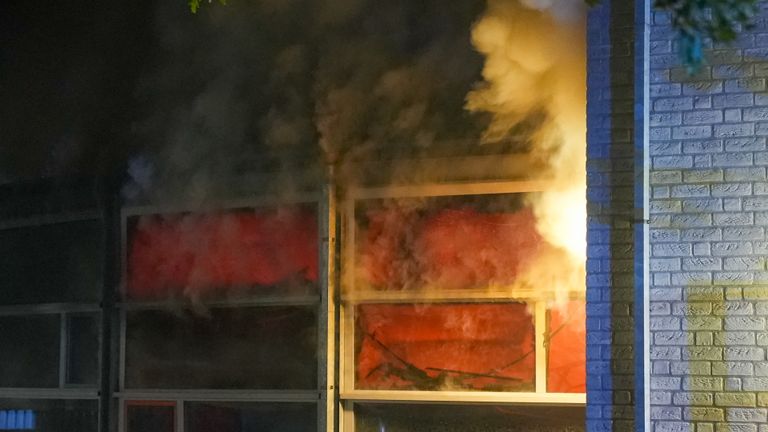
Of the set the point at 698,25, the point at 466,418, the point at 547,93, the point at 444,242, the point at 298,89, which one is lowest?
the point at 466,418

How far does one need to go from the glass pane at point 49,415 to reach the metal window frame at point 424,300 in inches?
95.9

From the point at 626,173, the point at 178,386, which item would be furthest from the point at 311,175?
the point at 626,173

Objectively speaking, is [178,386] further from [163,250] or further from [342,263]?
[342,263]

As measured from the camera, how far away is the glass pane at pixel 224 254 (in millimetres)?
7988

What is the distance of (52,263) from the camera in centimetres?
908

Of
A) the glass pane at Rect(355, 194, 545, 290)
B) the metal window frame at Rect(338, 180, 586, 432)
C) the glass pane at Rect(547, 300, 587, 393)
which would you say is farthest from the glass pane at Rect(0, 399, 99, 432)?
the glass pane at Rect(547, 300, 587, 393)

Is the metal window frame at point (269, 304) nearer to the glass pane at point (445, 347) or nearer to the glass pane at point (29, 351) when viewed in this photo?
the glass pane at point (445, 347)

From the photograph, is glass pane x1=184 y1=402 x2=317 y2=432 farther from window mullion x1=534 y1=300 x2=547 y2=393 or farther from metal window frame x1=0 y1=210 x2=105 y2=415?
window mullion x1=534 y1=300 x2=547 y2=393

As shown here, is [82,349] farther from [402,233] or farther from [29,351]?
[402,233]

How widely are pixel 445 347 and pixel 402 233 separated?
93cm

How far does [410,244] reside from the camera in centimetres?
762

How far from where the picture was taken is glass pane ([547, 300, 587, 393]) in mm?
7102

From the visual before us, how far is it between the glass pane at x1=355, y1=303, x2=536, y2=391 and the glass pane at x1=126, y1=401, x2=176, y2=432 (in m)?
1.75

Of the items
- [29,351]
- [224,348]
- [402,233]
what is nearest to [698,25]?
[402,233]
